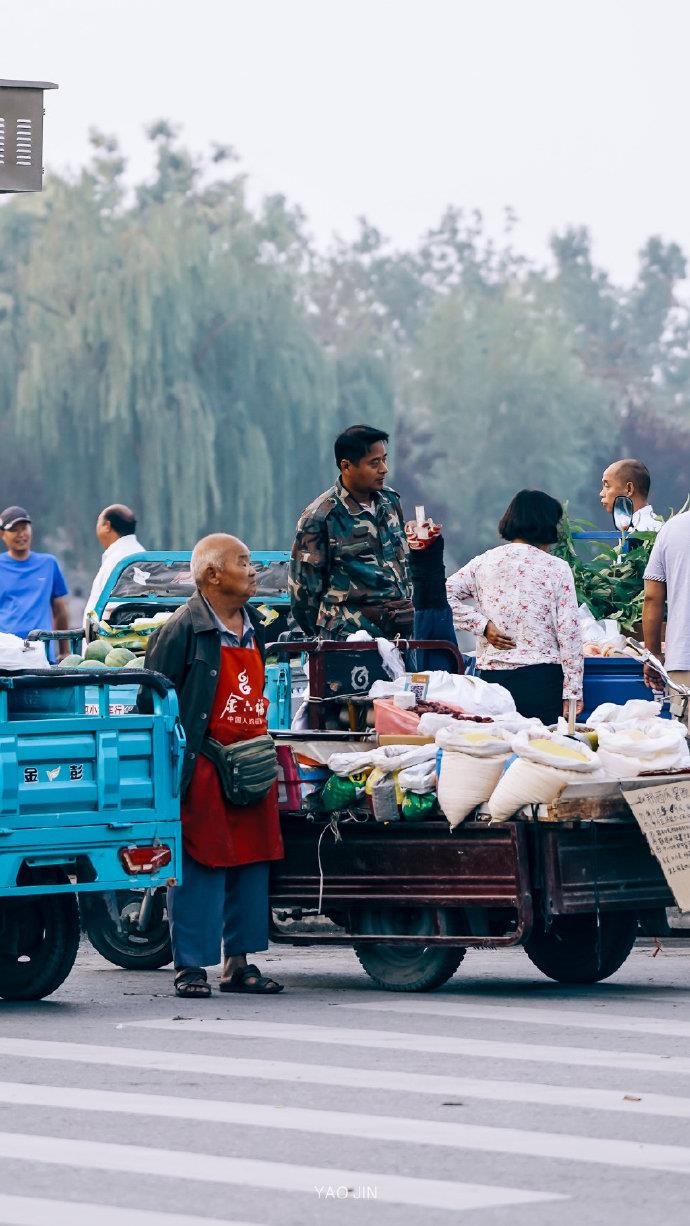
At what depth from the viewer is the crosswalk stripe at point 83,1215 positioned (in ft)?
16.7

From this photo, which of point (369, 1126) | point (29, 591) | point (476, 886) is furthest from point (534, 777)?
point (29, 591)

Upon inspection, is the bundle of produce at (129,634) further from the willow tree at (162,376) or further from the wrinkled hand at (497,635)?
the willow tree at (162,376)

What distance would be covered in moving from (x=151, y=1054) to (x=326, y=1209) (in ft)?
7.97

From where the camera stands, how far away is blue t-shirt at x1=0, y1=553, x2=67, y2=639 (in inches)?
577

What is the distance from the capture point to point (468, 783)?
895cm

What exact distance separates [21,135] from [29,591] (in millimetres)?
3119

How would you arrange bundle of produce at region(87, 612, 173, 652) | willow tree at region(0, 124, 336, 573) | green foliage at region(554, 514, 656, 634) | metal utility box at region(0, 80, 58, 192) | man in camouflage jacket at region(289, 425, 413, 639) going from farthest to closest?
willow tree at region(0, 124, 336, 573)
metal utility box at region(0, 80, 58, 192)
bundle of produce at region(87, 612, 173, 652)
green foliage at region(554, 514, 656, 634)
man in camouflage jacket at region(289, 425, 413, 639)

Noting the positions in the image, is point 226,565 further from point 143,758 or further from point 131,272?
point 131,272

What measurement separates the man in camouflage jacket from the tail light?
163cm

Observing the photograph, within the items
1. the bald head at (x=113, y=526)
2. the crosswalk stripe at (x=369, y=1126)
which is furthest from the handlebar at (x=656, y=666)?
the bald head at (x=113, y=526)

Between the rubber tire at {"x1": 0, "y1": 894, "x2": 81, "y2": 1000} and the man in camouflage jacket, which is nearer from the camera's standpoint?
the rubber tire at {"x1": 0, "y1": 894, "x2": 81, "y2": 1000}

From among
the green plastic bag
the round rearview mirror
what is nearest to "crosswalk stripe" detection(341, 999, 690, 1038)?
the green plastic bag

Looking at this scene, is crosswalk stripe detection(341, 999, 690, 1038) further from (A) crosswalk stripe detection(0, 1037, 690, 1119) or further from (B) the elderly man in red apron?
(A) crosswalk stripe detection(0, 1037, 690, 1119)

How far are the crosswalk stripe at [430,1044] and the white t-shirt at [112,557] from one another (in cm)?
572
